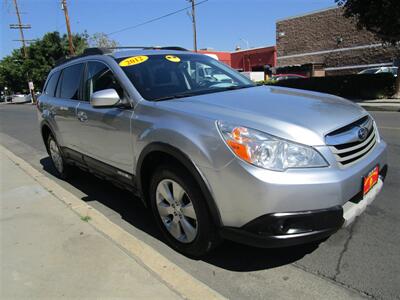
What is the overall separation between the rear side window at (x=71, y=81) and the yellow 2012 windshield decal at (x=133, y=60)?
3.44ft

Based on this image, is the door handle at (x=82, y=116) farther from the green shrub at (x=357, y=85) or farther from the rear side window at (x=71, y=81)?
the green shrub at (x=357, y=85)

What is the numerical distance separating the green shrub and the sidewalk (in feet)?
53.9

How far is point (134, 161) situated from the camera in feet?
12.1

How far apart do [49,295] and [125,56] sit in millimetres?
2476

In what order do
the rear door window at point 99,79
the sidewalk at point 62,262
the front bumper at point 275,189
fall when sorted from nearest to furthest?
the front bumper at point 275,189
the sidewalk at point 62,262
the rear door window at point 99,79

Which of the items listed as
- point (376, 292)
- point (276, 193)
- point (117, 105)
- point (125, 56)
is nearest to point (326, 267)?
point (376, 292)

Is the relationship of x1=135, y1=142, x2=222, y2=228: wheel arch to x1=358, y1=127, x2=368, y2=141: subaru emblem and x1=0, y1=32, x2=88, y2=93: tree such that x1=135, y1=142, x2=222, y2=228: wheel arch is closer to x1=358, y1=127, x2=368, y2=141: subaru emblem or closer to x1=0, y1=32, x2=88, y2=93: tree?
x1=358, y1=127, x2=368, y2=141: subaru emblem

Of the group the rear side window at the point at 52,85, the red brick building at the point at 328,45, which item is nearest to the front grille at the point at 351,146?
the rear side window at the point at 52,85

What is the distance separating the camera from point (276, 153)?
2666 mm

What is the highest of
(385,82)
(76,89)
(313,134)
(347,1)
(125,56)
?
(347,1)

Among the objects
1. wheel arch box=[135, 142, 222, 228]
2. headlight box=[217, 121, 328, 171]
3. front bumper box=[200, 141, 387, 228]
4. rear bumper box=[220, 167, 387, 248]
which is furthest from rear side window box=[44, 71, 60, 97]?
rear bumper box=[220, 167, 387, 248]

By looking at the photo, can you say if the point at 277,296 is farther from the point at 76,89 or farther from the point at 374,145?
the point at 76,89

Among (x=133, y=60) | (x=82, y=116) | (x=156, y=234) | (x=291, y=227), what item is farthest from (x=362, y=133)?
(x=82, y=116)

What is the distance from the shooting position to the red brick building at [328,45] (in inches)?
1325
